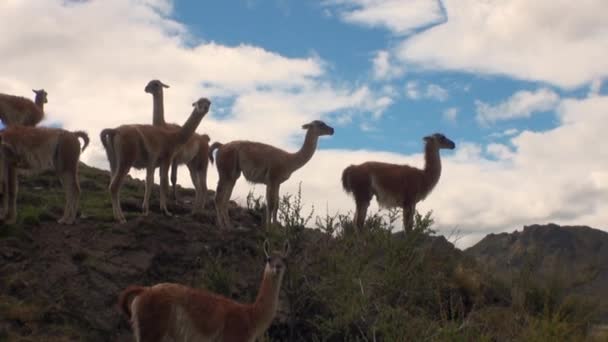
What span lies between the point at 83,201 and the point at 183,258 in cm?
309

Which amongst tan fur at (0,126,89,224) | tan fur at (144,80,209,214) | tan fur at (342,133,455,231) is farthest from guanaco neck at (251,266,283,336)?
tan fur at (342,133,455,231)

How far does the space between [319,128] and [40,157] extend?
5.94 m

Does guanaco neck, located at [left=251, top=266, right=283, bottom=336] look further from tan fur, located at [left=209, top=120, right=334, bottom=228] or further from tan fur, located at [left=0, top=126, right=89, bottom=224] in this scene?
tan fur, located at [left=209, top=120, right=334, bottom=228]

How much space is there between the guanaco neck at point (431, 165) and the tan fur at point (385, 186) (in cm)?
8

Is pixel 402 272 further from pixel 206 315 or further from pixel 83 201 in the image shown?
pixel 83 201

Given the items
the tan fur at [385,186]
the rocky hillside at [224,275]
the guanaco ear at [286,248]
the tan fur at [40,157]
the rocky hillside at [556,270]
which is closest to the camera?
the guanaco ear at [286,248]

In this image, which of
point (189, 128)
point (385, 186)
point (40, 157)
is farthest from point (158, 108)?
point (385, 186)

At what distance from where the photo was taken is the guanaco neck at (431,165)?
17.9m

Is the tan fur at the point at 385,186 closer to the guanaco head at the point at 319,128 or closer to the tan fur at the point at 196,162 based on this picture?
the guanaco head at the point at 319,128

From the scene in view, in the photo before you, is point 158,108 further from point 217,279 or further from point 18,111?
point 217,279

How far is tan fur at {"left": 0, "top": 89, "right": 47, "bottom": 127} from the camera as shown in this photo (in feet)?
58.0

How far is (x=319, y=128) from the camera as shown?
17328mm

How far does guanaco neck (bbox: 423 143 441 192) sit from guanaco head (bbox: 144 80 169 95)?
5.73m

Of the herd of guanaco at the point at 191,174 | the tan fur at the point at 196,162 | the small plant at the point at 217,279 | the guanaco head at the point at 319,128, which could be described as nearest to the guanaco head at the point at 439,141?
the herd of guanaco at the point at 191,174
